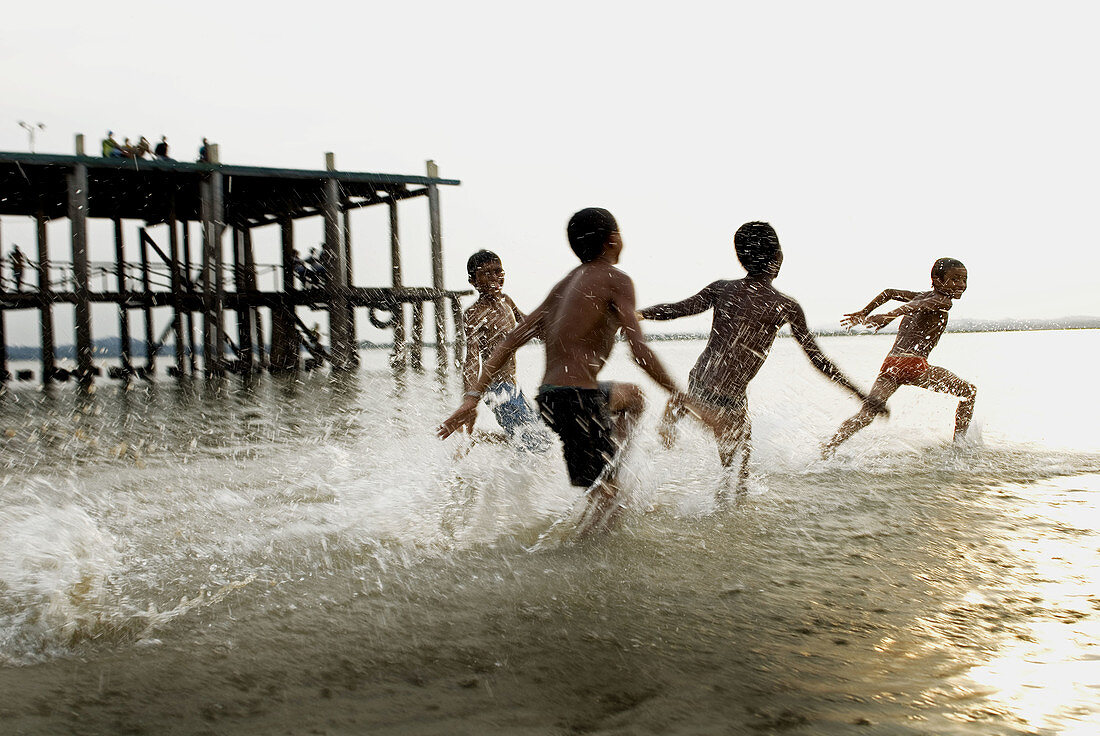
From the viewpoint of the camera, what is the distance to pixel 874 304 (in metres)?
5.62

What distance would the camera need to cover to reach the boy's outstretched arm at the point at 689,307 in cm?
463

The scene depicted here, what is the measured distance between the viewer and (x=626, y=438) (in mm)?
3518

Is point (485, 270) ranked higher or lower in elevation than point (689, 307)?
higher

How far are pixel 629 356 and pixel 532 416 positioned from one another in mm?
1206

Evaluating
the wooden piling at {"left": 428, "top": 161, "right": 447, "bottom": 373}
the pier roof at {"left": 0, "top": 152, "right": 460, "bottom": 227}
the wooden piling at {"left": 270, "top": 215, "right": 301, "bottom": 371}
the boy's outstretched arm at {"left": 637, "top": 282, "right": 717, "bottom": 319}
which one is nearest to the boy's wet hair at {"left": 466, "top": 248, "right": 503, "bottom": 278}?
the boy's outstretched arm at {"left": 637, "top": 282, "right": 717, "bottom": 319}

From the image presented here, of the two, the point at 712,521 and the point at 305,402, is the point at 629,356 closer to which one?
the point at 712,521

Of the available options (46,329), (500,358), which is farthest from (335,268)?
(500,358)

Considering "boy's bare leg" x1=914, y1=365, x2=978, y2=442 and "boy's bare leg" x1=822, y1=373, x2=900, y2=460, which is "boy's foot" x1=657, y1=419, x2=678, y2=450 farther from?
"boy's bare leg" x1=914, y1=365, x2=978, y2=442

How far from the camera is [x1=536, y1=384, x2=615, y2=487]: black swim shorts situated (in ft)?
11.0

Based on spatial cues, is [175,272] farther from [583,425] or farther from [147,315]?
[583,425]

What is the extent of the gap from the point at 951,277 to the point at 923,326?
0.38 m

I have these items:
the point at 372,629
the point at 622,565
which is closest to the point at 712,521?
the point at 622,565

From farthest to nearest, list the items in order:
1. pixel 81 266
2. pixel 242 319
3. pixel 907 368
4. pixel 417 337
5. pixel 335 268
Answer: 1. pixel 417 337
2. pixel 242 319
3. pixel 335 268
4. pixel 81 266
5. pixel 907 368

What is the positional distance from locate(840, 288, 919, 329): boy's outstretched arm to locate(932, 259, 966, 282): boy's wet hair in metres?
0.18
